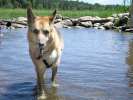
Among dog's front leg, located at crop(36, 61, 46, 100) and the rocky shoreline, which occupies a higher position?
dog's front leg, located at crop(36, 61, 46, 100)

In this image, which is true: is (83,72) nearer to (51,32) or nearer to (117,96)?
(117,96)

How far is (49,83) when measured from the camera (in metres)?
10.5

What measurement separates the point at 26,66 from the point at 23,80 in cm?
187

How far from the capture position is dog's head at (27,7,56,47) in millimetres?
7937

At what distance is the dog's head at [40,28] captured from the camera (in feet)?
26.0

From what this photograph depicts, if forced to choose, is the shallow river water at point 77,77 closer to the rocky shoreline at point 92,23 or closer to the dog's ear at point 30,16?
the dog's ear at point 30,16

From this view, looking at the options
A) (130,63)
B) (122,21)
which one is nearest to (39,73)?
(130,63)

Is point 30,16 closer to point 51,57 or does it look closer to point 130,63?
point 51,57

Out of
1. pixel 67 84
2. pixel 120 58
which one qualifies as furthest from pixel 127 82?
pixel 120 58

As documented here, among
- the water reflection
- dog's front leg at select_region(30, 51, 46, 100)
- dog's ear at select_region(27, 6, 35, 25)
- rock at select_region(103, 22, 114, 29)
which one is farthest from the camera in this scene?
rock at select_region(103, 22, 114, 29)

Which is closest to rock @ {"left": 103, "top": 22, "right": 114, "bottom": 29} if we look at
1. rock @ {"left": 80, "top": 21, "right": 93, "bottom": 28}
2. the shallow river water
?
rock @ {"left": 80, "top": 21, "right": 93, "bottom": 28}

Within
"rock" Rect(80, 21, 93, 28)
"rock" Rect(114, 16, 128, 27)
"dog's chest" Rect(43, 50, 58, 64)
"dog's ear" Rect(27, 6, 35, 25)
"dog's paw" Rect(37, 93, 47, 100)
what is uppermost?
"dog's ear" Rect(27, 6, 35, 25)

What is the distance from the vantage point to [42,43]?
7.94m

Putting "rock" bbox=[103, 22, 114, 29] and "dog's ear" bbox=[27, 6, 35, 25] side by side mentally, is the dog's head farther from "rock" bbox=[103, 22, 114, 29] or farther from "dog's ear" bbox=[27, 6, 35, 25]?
"rock" bbox=[103, 22, 114, 29]
